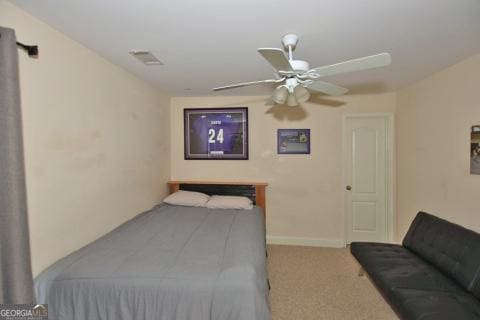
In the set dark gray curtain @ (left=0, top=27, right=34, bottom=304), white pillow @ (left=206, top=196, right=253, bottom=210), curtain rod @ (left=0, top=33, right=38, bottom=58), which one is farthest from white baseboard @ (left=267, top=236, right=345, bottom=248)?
curtain rod @ (left=0, top=33, right=38, bottom=58)

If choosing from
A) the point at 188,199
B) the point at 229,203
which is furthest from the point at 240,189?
the point at 188,199

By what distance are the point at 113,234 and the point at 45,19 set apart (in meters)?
1.81

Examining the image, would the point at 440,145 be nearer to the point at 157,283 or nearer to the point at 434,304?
the point at 434,304

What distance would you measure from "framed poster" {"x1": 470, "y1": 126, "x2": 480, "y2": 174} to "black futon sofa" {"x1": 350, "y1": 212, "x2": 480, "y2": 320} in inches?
21.9

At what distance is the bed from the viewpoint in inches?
57.4

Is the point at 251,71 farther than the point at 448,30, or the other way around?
the point at 251,71

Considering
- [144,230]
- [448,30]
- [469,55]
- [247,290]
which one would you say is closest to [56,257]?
[144,230]

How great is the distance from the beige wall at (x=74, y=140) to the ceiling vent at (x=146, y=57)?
1.21 ft

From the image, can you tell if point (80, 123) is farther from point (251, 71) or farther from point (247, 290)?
point (247, 290)

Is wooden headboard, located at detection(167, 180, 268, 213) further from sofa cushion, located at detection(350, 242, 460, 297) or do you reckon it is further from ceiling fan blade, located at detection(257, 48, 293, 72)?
ceiling fan blade, located at detection(257, 48, 293, 72)

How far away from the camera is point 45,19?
66.6 inches

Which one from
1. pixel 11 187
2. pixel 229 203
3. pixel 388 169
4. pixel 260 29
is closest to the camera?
pixel 11 187

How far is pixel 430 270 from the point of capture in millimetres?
2221

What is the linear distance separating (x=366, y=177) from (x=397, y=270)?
6.08ft
